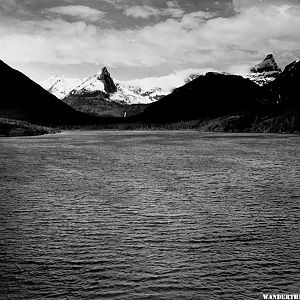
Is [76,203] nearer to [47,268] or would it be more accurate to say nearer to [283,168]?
[47,268]

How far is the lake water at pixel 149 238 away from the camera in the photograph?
25188 mm

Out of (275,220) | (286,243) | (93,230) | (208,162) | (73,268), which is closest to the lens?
(73,268)

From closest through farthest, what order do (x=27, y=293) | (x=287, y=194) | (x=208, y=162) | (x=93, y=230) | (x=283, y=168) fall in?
(x=27, y=293), (x=93, y=230), (x=287, y=194), (x=283, y=168), (x=208, y=162)

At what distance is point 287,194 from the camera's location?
5375 cm

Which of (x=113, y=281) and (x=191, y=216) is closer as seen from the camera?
(x=113, y=281)

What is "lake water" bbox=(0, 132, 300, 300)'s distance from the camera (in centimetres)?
2519

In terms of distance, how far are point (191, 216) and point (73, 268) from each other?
1644cm

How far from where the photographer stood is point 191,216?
1640 inches

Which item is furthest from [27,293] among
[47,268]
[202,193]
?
[202,193]

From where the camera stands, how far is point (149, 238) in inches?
1348

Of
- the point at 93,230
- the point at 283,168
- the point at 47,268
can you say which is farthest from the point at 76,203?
the point at 283,168

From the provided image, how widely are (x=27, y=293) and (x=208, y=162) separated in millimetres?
74015

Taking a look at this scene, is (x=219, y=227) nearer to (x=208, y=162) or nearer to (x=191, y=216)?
(x=191, y=216)

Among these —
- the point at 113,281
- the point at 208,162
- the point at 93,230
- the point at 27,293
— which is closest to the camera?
the point at 27,293
